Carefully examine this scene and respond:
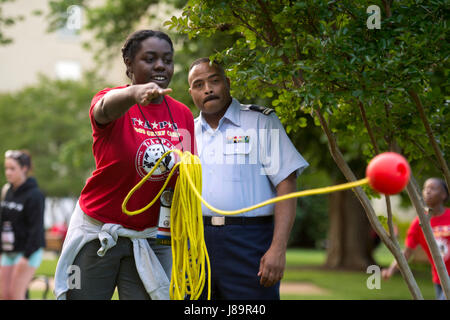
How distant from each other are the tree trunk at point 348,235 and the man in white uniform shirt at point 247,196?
1433 cm

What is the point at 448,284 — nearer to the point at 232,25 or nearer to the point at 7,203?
the point at 232,25

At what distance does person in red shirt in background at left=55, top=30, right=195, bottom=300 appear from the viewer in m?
2.86

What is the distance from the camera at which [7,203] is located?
7090 mm

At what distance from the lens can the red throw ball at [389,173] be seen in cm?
202

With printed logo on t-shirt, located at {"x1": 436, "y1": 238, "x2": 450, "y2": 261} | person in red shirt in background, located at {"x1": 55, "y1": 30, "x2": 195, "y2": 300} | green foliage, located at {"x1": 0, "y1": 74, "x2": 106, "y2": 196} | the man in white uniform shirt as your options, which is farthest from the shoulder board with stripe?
green foliage, located at {"x1": 0, "y1": 74, "x2": 106, "y2": 196}

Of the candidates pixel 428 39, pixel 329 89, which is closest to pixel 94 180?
pixel 329 89

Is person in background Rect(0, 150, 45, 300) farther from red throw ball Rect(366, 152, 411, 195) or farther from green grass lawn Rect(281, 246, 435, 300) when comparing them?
red throw ball Rect(366, 152, 411, 195)

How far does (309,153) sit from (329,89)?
1006 cm

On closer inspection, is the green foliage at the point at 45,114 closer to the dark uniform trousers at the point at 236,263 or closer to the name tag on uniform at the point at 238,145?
the name tag on uniform at the point at 238,145

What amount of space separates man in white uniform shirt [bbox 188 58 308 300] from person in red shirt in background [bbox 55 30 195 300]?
Result: 1.88 feet

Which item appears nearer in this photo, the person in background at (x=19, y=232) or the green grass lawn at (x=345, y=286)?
the person in background at (x=19, y=232)

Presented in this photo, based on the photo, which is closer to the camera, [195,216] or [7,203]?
[195,216]

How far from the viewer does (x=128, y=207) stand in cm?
288

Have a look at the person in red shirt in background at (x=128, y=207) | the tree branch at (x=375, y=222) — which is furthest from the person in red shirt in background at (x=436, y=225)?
the person in red shirt in background at (x=128, y=207)
